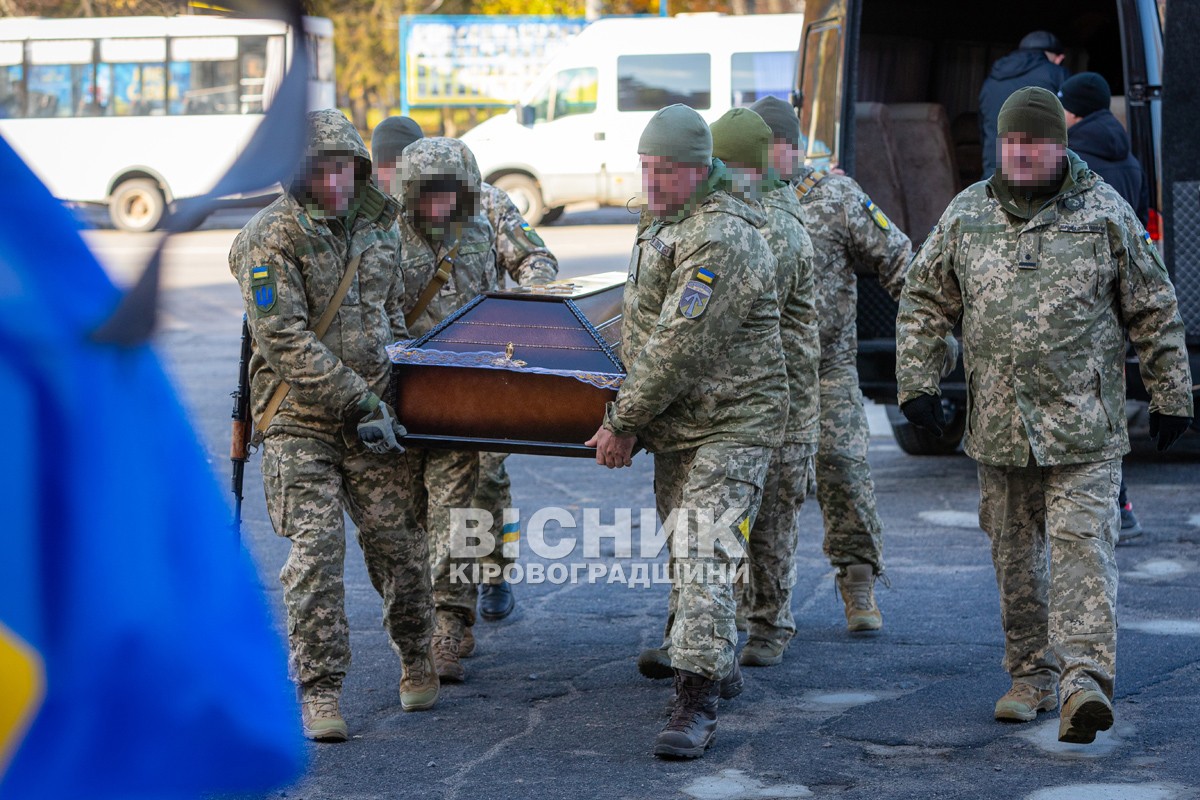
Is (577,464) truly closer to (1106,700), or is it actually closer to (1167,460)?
(1167,460)

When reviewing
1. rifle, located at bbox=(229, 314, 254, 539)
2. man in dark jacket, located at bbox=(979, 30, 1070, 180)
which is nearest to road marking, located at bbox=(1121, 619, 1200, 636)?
rifle, located at bbox=(229, 314, 254, 539)

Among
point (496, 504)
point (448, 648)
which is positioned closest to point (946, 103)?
point (496, 504)

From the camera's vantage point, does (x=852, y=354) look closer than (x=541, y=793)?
No

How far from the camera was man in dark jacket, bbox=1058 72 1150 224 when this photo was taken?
7316 millimetres

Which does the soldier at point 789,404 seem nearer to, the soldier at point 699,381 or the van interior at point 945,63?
the soldier at point 699,381

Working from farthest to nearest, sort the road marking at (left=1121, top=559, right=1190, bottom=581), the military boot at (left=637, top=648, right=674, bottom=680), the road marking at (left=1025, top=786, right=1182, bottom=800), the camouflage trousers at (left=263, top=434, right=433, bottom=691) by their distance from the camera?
the road marking at (left=1121, top=559, right=1190, bottom=581)
the military boot at (left=637, top=648, right=674, bottom=680)
the camouflage trousers at (left=263, top=434, right=433, bottom=691)
the road marking at (left=1025, top=786, right=1182, bottom=800)

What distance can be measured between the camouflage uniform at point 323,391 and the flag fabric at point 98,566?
3124mm

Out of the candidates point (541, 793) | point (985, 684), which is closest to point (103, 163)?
point (541, 793)

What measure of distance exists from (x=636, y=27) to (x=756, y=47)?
1.78m

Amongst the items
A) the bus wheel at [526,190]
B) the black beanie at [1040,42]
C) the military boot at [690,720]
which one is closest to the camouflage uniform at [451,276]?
the military boot at [690,720]

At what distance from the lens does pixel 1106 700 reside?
4215 mm

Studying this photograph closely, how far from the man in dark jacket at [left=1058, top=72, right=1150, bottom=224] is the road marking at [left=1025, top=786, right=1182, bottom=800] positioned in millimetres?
3874

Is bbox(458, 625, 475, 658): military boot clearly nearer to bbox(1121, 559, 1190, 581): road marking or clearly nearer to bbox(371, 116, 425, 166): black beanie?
bbox(371, 116, 425, 166): black beanie

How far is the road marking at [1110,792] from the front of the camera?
157 inches
